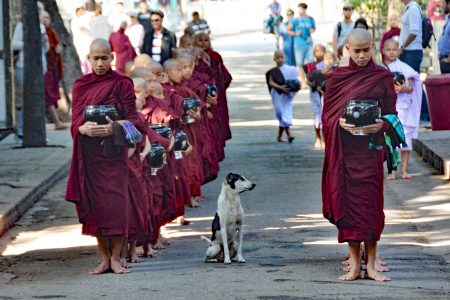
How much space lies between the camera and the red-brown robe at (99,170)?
11820mm

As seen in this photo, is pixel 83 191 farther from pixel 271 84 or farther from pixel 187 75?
pixel 271 84

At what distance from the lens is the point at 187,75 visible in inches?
645

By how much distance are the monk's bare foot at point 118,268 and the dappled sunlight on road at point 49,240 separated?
1.68 meters

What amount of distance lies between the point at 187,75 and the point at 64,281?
205 inches

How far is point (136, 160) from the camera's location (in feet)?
40.2

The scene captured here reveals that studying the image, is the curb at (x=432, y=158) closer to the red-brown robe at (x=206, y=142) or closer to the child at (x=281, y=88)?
the red-brown robe at (x=206, y=142)

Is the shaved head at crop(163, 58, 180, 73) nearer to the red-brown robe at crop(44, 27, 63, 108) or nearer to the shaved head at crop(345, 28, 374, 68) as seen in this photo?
the shaved head at crop(345, 28, 374, 68)

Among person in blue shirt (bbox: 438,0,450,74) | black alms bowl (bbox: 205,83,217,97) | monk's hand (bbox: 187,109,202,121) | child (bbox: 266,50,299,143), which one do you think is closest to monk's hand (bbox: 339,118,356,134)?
monk's hand (bbox: 187,109,202,121)

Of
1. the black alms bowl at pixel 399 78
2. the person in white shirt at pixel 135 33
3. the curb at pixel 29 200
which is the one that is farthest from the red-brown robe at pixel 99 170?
the person in white shirt at pixel 135 33

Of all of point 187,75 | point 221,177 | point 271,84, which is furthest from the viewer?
point 271,84

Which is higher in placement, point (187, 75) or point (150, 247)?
point (187, 75)

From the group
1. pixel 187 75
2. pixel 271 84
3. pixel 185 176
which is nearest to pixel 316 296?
pixel 185 176

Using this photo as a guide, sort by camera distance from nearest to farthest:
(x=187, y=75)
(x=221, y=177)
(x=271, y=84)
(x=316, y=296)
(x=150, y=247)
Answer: (x=316, y=296), (x=150, y=247), (x=187, y=75), (x=221, y=177), (x=271, y=84)

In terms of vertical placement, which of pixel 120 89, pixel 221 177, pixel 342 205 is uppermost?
pixel 120 89
